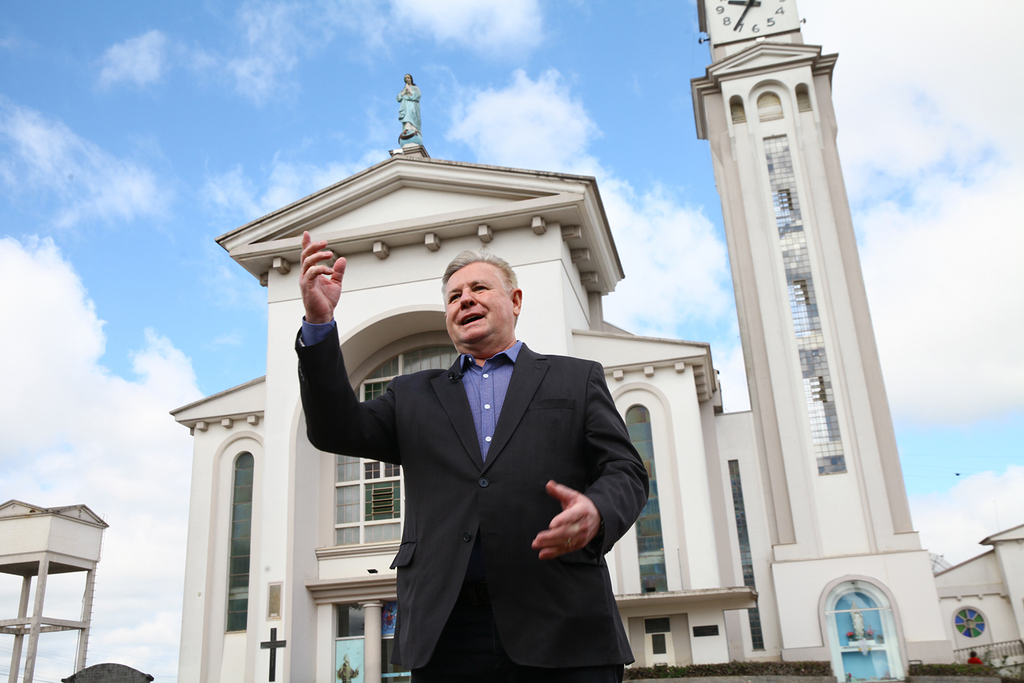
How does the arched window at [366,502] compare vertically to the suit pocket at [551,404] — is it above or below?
above

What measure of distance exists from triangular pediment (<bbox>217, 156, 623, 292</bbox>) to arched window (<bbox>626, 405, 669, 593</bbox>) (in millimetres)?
4509

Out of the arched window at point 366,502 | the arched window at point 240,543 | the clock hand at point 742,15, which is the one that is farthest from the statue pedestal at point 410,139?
the clock hand at point 742,15

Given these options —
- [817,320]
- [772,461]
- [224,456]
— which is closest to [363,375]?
[224,456]

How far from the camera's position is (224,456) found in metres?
21.8

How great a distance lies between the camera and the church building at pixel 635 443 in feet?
60.4

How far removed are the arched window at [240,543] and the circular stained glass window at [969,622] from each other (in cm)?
2721

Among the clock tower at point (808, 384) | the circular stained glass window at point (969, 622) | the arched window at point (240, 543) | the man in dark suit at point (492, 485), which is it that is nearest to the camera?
the man in dark suit at point (492, 485)

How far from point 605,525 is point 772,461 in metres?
23.7

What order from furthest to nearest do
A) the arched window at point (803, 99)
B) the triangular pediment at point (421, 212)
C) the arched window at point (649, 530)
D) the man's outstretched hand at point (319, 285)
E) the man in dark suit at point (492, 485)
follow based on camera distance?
the arched window at point (803, 99) → the triangular pediment at point (421, 212) → the arched window at point (649, 530) → the man's outstretched hand at point (319, 285) → the man in dark suit at point (492, 485)

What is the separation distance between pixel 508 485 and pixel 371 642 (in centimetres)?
1693

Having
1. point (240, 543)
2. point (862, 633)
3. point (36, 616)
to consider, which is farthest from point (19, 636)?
point (862, 633)

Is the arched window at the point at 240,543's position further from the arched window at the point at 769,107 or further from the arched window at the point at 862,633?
the arched window at the point at 769,107

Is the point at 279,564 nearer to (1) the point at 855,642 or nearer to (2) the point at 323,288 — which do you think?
(1) the point at 855,642

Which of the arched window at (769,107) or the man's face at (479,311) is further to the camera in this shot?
the arched window at (769,107)
